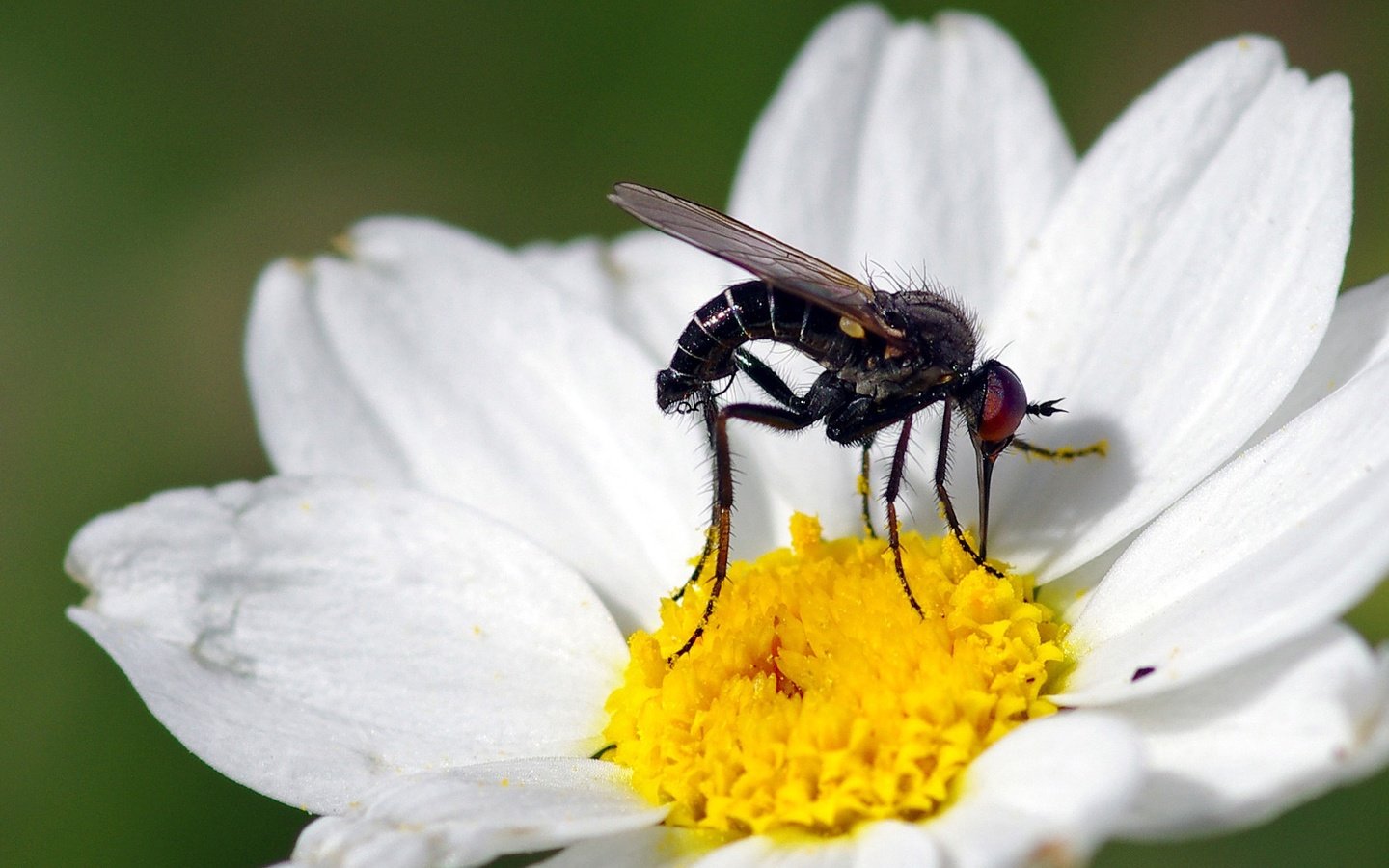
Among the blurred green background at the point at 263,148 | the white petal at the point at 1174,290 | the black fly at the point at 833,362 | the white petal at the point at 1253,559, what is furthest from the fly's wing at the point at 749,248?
the blurred green background at the point at 263,148

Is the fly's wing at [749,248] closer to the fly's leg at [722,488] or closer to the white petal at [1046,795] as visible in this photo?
the fly's leg at [722,488]

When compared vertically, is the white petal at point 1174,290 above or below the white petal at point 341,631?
above

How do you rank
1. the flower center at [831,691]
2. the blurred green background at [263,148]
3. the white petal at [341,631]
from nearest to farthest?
1. the flower center at [831,691]
2. the white petal at [341,631]
3. the blurred green background at [263,148]

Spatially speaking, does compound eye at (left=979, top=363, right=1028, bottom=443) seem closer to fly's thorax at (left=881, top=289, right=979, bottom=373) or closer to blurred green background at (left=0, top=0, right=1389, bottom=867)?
fly's thorax at (left=881, top=289, right=979, bottom=373)

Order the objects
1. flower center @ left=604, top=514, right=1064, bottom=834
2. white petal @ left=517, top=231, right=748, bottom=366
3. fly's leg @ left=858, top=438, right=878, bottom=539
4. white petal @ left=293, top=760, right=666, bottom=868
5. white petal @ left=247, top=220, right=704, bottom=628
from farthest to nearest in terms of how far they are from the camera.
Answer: white petal @ left=517, top=231, right=748, bottom=366
white petal @ left=247, top=220, right=704, bottom=628
fly's leg @ left=858, top=438, right=878, bottom=539
flower center @ left=604, top=514, right=1064, bottom=834
white petal @ left=293, top=760, right=666, bottom=868

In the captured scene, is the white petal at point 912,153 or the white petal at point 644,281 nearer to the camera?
the white petal at point 912,153

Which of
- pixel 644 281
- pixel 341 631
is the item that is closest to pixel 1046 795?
pixel 341 631

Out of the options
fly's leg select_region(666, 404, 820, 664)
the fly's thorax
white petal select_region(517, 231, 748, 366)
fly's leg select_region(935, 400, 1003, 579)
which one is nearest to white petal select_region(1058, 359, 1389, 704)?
fly's leg select_region(935, 400, 1003, 579)

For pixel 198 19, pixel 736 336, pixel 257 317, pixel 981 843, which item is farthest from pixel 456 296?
pixel 198 19

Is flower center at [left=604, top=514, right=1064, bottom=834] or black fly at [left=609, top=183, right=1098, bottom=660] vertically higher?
black fly at [left=609, top=183, right=1098, bottom=660]
